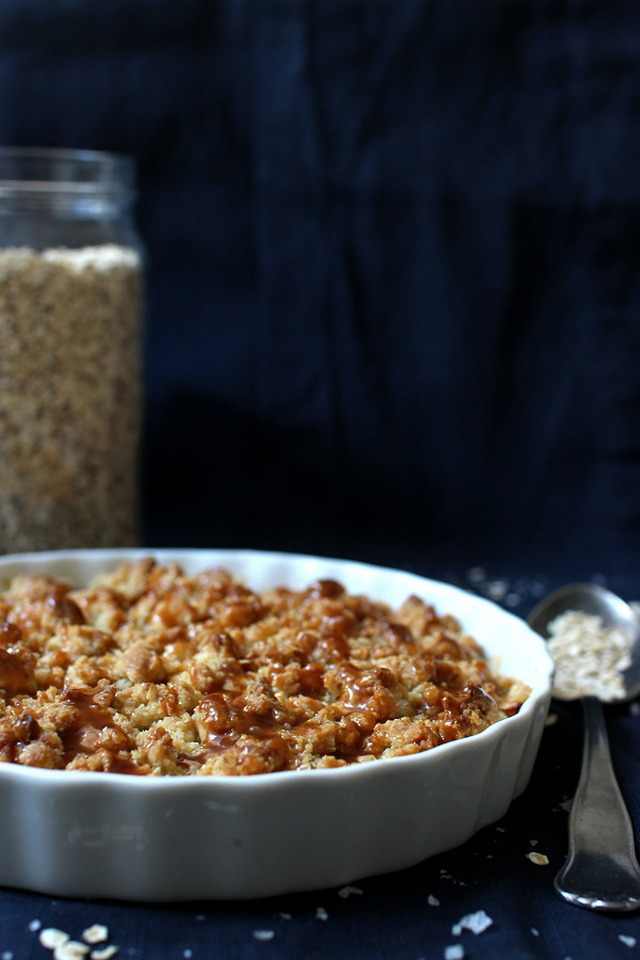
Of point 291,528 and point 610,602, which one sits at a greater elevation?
point 610,602

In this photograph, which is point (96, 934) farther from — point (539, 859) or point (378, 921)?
point (539, 859)

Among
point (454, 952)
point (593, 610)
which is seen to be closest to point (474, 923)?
point (454, 952)

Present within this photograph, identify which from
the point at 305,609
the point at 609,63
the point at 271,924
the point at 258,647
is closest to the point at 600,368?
the point at 609,63

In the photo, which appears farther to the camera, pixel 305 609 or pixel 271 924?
pixel 305 609

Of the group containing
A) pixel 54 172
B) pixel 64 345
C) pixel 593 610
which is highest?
pixel 54 172

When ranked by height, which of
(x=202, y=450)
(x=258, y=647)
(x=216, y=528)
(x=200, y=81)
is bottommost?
(x=216, y=528)

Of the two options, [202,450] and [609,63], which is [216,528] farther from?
[609,63]

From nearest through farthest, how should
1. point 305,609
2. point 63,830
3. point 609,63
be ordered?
point 63,830 < point 305,609 < point 609,63

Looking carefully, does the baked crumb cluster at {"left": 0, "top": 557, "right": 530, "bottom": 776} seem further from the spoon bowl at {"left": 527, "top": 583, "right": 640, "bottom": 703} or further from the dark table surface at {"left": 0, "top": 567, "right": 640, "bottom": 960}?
the spoon bowl at {"left": 527, "top": 583, "right": 640, "bottom": 703}
